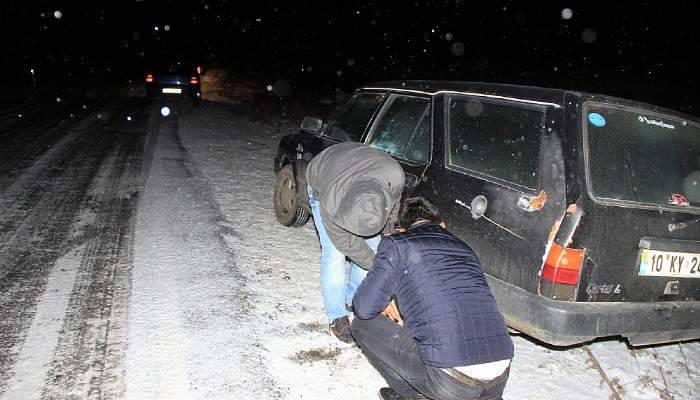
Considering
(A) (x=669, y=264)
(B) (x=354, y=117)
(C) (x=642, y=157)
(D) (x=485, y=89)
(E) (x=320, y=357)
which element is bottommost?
(E) (x=320, y=357)

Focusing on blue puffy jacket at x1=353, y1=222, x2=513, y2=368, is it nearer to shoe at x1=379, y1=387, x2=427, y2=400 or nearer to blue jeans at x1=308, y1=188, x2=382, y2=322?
shoe at x1=379, y1=387, x2=427, y2=400

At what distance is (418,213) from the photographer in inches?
90.0

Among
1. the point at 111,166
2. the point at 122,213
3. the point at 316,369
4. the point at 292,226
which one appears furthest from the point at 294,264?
the point at 111,166

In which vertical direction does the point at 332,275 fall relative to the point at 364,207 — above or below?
below

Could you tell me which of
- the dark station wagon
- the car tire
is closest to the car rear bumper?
the dark station wagon

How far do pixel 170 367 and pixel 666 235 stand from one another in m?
2.89

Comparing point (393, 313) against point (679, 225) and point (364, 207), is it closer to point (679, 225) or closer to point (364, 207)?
point (364, 207)

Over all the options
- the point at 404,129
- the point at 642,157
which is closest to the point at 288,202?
the point at 404,129

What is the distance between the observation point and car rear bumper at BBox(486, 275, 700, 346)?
8.05 feet

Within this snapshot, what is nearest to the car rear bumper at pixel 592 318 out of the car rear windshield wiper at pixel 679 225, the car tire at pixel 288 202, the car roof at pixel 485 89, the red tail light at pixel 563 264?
the red tail light at pixel 563 264

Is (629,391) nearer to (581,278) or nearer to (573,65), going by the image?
(581,278)

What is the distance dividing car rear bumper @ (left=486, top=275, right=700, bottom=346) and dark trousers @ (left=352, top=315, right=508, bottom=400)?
549 millimetres

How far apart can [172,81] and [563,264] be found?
16.5 metres

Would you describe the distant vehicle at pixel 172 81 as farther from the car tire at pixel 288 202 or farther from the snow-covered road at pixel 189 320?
the car tire at pixel 288 202
